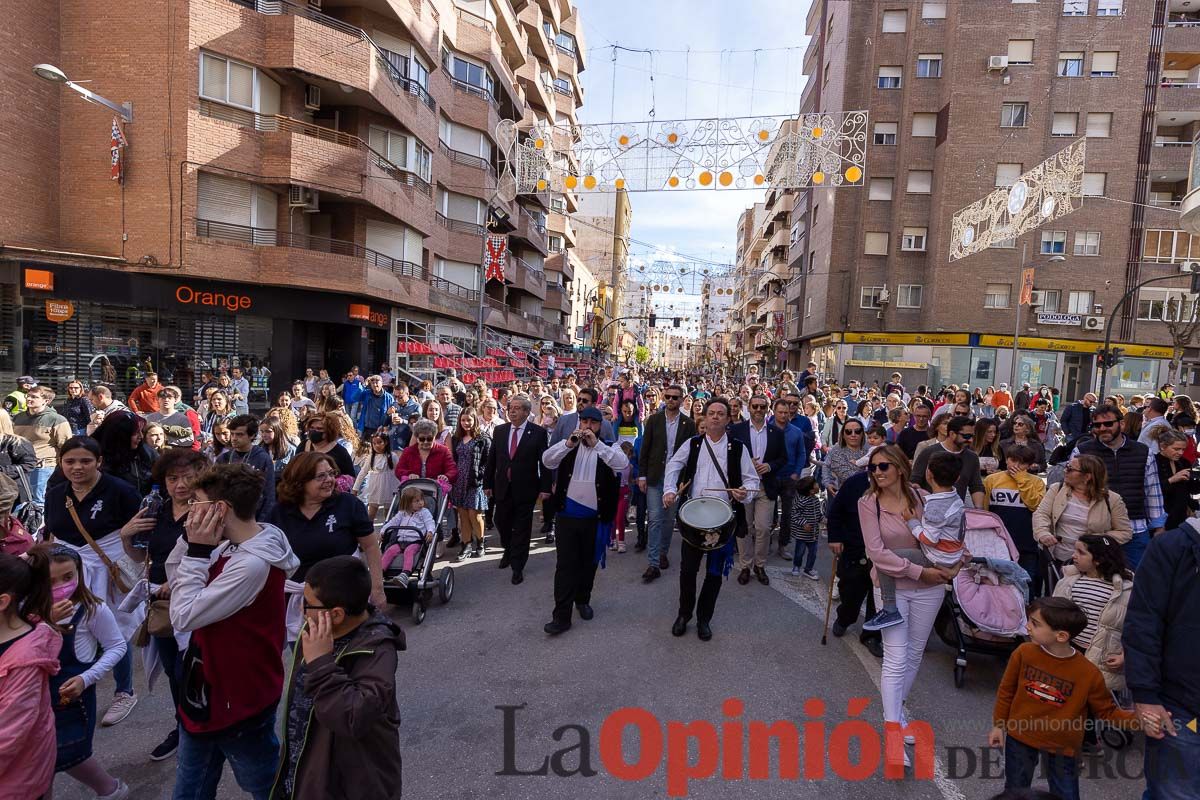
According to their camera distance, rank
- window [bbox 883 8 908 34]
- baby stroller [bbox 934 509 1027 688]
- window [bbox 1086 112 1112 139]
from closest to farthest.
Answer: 1. baby stroller [bbox 934 509 1027 688]
2. window [bbox 1086 112 1112 139]
3. window [bbox 883 8 908 34]

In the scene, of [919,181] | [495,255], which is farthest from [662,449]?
[919,181]

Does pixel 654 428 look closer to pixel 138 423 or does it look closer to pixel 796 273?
pixel 138 423

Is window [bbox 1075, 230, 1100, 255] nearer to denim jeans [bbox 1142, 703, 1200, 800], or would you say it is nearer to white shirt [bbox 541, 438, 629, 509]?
Result: white shirt [bbox 541, 438, 629, 509]

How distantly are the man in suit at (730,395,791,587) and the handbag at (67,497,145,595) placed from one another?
212 inches

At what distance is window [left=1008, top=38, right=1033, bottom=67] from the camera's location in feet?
97.8

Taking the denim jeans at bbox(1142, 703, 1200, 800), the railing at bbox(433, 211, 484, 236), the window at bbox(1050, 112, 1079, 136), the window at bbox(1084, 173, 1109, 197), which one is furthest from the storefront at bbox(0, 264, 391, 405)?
the window at bbox(1084, 173, 1109, 197)

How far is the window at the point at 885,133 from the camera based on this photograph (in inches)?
1272

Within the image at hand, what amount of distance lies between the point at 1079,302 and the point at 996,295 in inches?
166

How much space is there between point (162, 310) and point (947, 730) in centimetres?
1992

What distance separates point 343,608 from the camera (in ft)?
6.86

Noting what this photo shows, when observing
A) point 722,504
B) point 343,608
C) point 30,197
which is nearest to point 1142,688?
point 722,504

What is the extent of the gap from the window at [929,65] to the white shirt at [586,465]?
117 feet

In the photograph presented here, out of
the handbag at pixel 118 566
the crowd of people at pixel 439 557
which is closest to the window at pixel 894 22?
the crowd of people at pixel 439 557

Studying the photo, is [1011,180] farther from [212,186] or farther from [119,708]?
[119,708]
